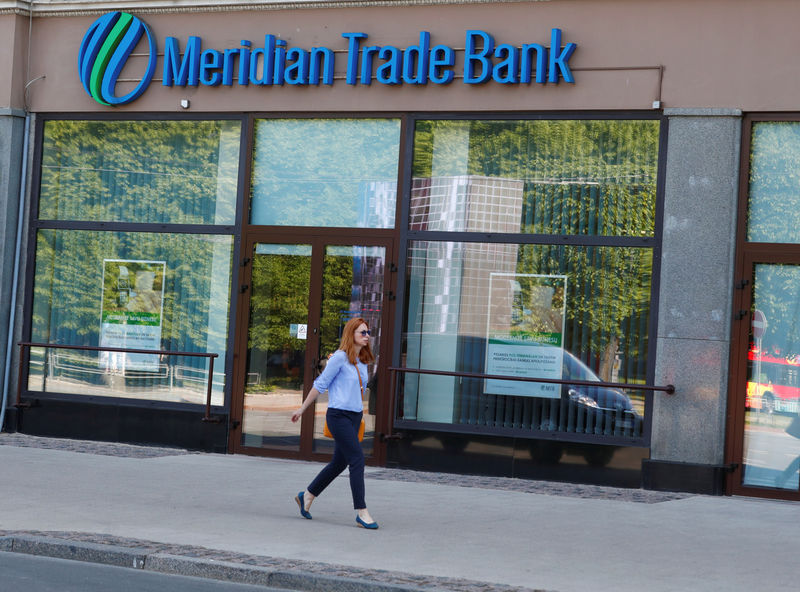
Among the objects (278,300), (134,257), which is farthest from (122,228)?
(278,300)

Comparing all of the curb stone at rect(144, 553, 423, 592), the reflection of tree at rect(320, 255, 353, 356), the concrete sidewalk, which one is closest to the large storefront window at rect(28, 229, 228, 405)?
the reflection of tree at rect(320, 255, 353, 356)

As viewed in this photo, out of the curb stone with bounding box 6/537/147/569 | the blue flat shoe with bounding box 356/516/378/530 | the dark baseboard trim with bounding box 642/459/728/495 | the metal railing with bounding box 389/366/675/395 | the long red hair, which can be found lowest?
the curb stone with bounding box 6/537/147/569

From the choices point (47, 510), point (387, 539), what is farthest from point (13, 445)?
point (387, 539)

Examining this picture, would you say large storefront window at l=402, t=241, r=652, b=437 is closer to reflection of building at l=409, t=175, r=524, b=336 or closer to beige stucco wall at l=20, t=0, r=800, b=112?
reflection of building at l=409, t=175, r=524, b=336

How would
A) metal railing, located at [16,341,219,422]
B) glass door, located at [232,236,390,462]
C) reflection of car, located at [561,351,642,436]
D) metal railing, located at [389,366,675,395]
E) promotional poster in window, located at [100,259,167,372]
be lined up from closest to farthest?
metal railing, located at [389,366,675,395], reflection of car, located at [561,351,642,436], glass door, located at [232,236,390,462], metal railing, located at [16,341,219,422], promotional poster in window, located at [100,259,167,372]

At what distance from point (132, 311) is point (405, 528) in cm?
664

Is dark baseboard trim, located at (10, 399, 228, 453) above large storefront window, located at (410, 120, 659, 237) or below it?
below

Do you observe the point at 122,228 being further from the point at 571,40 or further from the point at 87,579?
the point at 87,579

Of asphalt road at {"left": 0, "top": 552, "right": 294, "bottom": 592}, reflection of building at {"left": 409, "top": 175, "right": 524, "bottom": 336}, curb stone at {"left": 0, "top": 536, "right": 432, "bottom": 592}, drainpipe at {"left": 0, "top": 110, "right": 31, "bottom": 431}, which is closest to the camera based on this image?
asphalt road at {"left": 0, "top": 552, "right": 294, "bottom": 592}

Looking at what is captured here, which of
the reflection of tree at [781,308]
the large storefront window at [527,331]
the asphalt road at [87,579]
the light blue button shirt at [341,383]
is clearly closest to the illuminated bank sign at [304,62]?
the large storefront window at [527,331]

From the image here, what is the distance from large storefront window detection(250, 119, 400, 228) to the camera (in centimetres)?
1348

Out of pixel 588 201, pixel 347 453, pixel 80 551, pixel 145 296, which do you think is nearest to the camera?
pixel 80 551

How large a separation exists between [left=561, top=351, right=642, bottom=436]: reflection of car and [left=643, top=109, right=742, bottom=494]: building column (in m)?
0.32

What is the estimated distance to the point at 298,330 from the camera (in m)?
13.7
